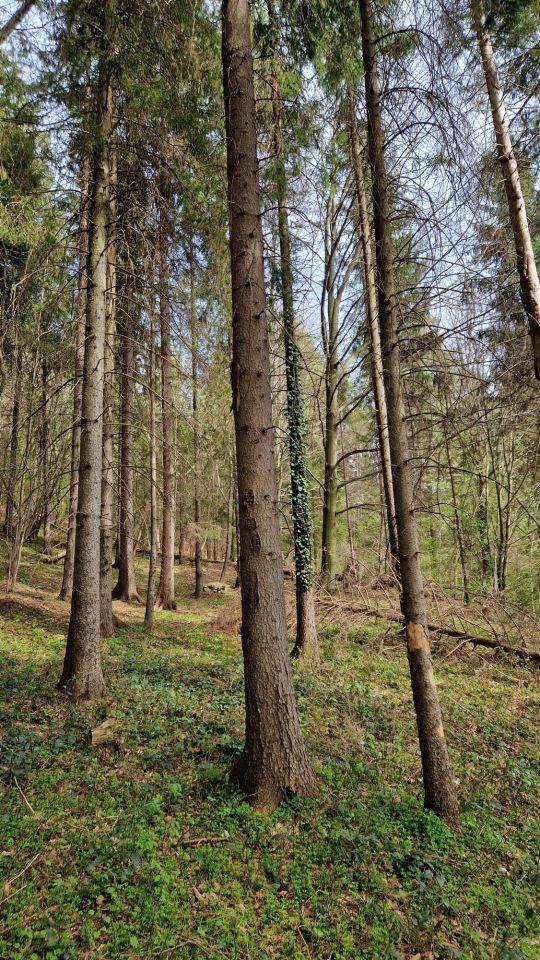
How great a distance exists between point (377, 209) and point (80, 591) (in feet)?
17.0

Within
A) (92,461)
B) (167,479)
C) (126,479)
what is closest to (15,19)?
(92,461)

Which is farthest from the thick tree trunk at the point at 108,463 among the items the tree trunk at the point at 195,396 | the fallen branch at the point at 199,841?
the fallen branch at the point at 199,841

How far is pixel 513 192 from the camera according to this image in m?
5.51

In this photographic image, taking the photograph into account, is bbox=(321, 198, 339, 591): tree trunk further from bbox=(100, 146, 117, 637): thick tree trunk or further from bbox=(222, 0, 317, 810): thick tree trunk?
bbox=(222, 0, 317, 810): thick tree trunk

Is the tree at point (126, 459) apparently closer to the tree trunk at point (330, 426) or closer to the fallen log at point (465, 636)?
the tree trunk at point (330, 426)

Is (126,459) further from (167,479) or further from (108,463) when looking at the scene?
(108,463)

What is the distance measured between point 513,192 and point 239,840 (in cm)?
718

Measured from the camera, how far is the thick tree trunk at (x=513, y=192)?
16.6ft

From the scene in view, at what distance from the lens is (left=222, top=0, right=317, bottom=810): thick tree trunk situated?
3662 millimetres

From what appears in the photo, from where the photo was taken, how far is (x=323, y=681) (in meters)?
6.94

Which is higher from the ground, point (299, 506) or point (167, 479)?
point (167, 479)

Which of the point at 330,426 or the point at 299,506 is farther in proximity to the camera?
the point at 330,426

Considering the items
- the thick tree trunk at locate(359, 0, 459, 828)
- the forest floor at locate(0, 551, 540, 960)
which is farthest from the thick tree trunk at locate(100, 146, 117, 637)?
the thick tree trunk at locate(359, 0, 459, 828)

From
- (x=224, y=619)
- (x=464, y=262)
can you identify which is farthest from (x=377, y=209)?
(x=224, y=619)
